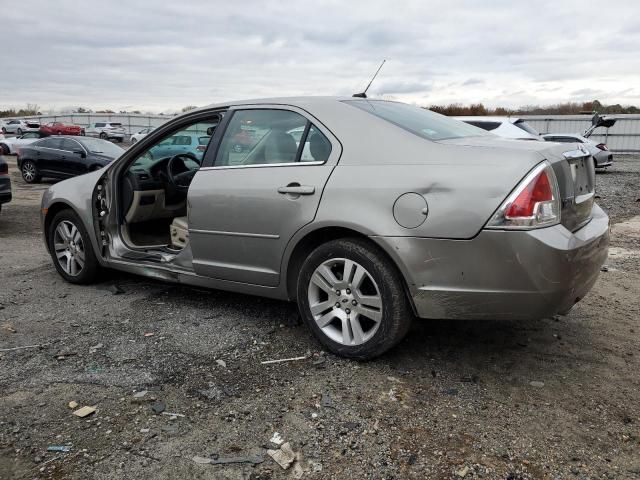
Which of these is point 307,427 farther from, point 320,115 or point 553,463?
point 320,115

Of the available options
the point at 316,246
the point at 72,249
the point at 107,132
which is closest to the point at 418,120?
the point at 316,246

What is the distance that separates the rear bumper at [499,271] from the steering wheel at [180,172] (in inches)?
105

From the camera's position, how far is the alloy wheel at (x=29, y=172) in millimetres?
15961

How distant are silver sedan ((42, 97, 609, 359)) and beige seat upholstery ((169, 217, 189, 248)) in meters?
0.42

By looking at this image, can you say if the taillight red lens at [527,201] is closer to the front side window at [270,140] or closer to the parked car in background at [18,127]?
the front side window at [270,140]

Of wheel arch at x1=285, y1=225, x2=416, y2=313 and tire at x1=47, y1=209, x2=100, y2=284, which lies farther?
tire at x1=47, y1=209, x2=100, y2=284

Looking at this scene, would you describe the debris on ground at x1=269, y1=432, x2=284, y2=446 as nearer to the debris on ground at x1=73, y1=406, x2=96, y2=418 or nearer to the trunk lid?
the debris on ground at x1=73, y1=406, x2=96, y2=418

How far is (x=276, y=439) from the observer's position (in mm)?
2695

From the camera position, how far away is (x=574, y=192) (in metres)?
3.18

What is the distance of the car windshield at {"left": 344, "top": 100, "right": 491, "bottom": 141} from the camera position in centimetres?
357

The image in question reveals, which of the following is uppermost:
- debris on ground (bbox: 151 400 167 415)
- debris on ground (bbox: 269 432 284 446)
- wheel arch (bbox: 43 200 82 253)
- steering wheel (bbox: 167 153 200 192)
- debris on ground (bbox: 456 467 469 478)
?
steering wheel (bbox: 167 153 200 192)

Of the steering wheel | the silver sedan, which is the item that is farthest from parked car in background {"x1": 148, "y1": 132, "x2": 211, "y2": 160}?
the silver sedan

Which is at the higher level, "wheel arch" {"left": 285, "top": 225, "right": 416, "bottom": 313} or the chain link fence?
"wheel arch" {"left": 285, "top": 225, "right": 416, "bottom": 313}

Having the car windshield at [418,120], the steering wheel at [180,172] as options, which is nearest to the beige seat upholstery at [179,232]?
the steering wheel at [180,172]
